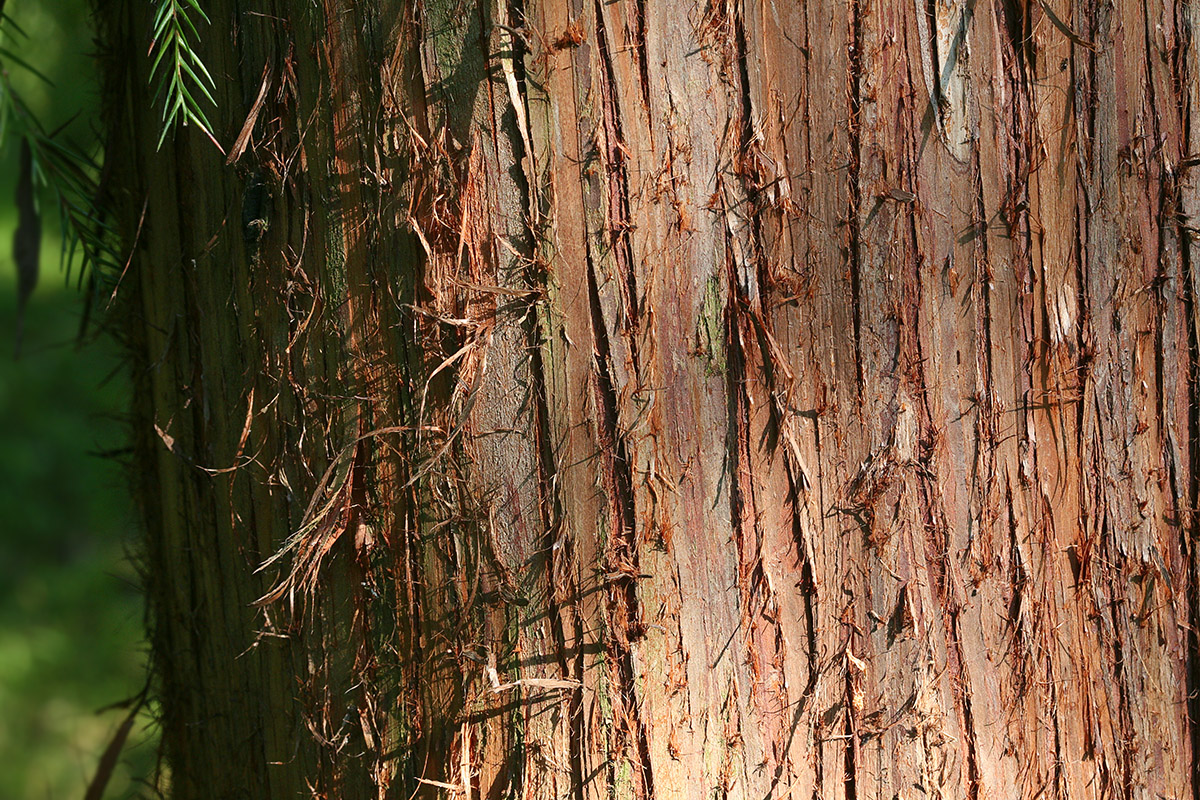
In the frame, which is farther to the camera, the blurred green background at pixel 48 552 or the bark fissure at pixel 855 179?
the blurred green background at pixel 48 552

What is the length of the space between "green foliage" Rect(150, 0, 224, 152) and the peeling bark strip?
56 millimetres

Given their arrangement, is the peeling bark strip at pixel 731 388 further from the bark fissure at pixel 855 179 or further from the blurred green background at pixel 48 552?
the blurred green background at pixel 48 552

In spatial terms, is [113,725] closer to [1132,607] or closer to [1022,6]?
[1132,607]

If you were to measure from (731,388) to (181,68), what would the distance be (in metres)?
0.94

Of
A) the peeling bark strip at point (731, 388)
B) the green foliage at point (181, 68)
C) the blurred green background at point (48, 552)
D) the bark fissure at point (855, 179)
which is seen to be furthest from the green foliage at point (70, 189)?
the blurred green background at point (48, 552)

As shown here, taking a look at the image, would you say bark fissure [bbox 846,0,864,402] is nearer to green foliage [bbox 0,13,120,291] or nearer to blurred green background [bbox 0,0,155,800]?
green foliage [bbox 0,13,120,291]

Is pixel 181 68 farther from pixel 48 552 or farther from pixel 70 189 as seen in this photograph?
pixel 48 552

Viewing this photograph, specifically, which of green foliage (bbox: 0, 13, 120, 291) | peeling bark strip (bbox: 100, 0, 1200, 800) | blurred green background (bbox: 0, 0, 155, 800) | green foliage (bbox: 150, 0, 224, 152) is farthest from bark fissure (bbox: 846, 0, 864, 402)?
blurred green background (bbox: 0, 0, 155, 800)

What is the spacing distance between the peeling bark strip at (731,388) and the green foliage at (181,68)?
2.2 inches

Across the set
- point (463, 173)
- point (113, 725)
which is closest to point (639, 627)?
point (463, 173)

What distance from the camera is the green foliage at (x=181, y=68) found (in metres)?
1.04

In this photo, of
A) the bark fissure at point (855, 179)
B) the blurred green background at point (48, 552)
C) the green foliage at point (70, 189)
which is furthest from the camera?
the blurred green background at point (48, 552)

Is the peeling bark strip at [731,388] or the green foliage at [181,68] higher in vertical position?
the green foliage at [181,68]

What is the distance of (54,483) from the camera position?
226 inches
